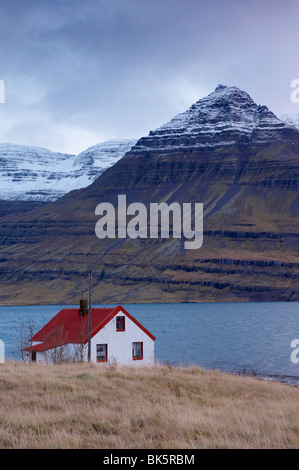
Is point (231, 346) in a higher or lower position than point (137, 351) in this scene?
lower

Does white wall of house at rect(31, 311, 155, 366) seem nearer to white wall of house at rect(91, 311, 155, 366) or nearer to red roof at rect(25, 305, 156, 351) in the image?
white wall of house at rect(91, 311, 155, 366)

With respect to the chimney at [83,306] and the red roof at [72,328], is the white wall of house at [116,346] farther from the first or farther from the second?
the chimney at [83,306]

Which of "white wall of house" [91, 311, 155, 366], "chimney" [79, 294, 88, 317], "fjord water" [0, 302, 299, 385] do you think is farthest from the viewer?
"fjord water" [0, 302, 299, 385]

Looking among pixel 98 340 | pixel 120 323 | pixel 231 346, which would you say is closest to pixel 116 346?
pixel 120 323

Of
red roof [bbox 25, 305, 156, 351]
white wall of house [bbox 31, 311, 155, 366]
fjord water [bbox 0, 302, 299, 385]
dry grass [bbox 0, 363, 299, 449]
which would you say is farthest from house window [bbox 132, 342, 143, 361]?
dry grass [bbox 0, 363, 299, 449]

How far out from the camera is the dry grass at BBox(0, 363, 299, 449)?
1436cm

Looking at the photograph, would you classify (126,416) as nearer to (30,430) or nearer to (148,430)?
(148,430)

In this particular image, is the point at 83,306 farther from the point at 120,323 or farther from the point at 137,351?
the point at 137,351

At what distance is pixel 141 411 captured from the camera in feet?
59.4

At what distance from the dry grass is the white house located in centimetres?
1394

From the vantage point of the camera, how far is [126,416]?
17344mm

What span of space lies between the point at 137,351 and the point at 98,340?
4130 mm
